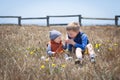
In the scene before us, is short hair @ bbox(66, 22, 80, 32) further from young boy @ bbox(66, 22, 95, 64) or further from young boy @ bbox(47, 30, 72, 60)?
young boy @ bbox(47, 30, 72, 60)

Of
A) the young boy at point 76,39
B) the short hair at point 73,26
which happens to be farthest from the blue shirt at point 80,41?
the short hair at point 73,26

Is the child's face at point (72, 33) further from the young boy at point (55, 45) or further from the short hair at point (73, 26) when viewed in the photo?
the young boy at point (55, 45)

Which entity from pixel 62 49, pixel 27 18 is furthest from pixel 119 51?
pixel 27 18

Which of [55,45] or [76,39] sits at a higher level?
[76,39]

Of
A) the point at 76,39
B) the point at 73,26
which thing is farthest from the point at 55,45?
the point at 73,26

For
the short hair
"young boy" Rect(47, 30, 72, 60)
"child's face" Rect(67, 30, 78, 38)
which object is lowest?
"young boy" Rect(47, 30, 72, 60)

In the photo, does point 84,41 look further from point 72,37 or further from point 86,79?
point 86,79

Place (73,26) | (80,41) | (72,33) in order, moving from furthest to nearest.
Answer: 1. (80,41)
2. (72,33)
3. (73,26)

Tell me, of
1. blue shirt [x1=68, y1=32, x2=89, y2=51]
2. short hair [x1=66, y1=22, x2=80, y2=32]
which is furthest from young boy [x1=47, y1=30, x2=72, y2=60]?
short hair [x1=66, y1=22, x2=80, y2=32]

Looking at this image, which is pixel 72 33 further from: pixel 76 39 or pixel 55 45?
pixel 55 45

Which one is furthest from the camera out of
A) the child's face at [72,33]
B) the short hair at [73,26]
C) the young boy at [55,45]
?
the young boy at [55,45]

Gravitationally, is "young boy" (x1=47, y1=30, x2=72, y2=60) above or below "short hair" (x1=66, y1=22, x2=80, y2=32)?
below

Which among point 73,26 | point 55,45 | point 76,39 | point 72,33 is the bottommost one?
point 55,45

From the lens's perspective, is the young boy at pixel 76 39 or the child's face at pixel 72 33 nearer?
the young boy at pixel 76 39
